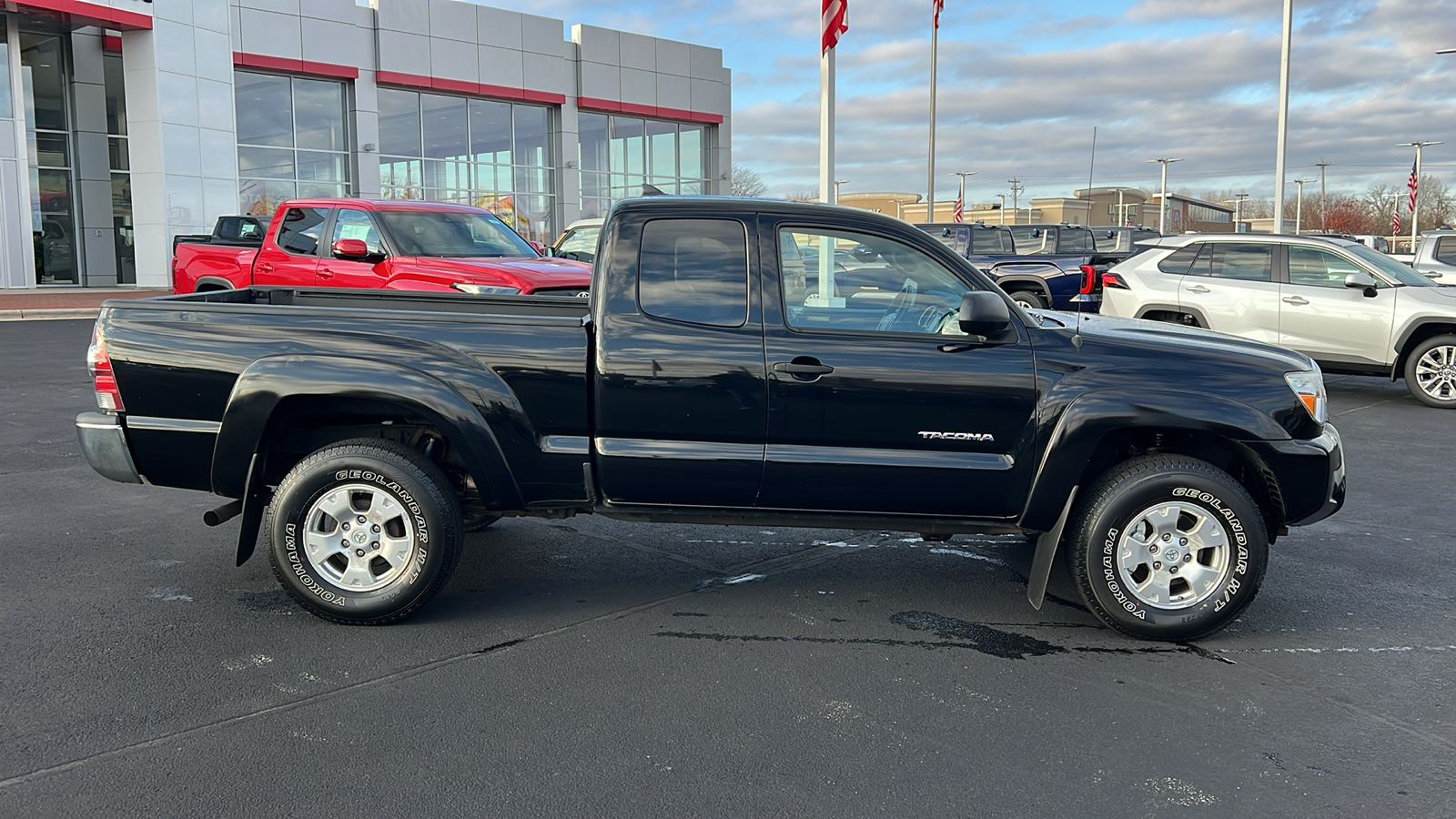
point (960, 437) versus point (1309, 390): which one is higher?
point (1309, 390)

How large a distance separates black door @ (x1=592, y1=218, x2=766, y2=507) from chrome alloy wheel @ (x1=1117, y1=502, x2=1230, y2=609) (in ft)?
5.42

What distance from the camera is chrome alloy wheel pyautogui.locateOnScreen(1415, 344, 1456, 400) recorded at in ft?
36.8

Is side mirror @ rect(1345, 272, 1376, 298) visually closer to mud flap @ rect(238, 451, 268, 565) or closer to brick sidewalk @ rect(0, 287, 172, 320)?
mud flap @ rect(238, 451, 268, 565)

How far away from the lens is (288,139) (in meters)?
32.4

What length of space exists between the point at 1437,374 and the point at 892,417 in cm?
940

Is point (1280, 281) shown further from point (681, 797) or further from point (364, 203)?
point (681, 797)

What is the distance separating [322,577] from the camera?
15.5ft

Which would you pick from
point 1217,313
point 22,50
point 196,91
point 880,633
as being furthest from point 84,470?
point 22,50

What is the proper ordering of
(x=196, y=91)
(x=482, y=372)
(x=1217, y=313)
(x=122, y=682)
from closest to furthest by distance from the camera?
1. (x=122, y=682)
2. (x=482, y=372)
3. (x=1217, y=313)
4. (x=196, y=91)

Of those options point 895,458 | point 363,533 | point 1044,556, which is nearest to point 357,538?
point 363,533

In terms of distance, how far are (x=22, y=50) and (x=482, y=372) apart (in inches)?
1290

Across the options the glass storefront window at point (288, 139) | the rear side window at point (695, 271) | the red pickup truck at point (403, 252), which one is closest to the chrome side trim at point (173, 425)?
the rear side window at point (695, 271)

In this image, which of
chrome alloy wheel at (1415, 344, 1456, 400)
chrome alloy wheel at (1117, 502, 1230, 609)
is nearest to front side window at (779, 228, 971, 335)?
chrome alloy wheel at (1117, 502, 1230, 609)

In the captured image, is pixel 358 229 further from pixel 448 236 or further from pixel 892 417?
pixel 892 417
